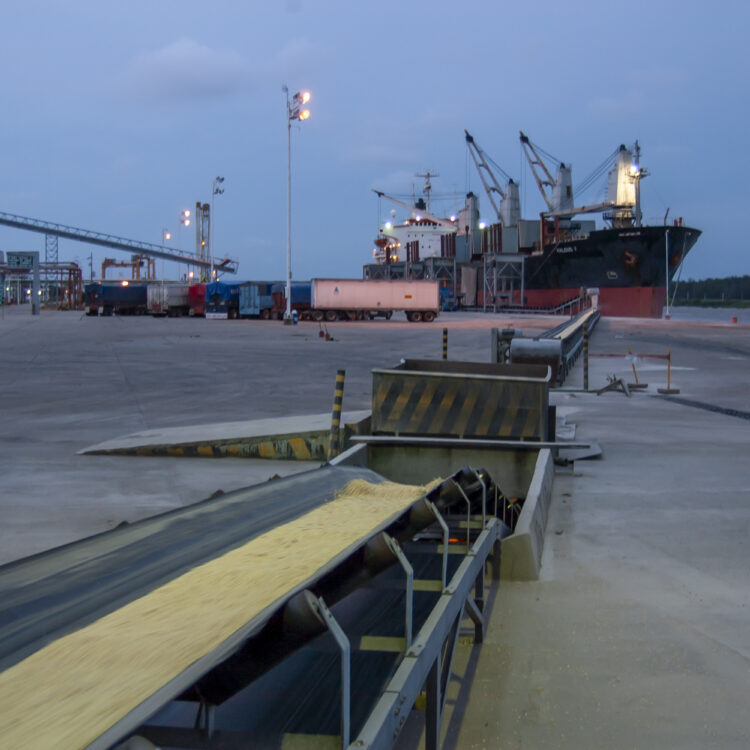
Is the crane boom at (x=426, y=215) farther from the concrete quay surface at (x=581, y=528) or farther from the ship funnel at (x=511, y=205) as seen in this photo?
the concrete quay surface at (x=581, y=528)

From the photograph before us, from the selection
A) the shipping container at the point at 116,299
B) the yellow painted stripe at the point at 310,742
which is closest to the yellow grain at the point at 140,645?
the yellow painted stripe at the point at 310,742

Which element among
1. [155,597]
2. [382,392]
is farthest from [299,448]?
[155,597]

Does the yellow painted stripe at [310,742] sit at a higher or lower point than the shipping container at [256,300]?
lower

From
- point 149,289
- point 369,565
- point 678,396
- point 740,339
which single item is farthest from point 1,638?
point 149,289

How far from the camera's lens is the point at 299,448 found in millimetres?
11297

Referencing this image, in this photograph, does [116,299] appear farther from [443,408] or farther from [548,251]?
[443,408]

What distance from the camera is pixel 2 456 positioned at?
448 inches

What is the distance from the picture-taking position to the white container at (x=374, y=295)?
220 ft

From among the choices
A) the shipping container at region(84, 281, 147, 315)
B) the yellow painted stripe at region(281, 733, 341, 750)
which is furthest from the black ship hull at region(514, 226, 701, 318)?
the yellow painted stripe at region(281, 733, 341, 750)

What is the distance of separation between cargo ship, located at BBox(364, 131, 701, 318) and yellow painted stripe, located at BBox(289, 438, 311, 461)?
194 ft

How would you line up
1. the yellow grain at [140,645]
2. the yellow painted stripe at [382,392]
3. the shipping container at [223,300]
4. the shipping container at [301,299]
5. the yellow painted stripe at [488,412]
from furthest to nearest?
the shipping container at [223,300], the shipping container at [301,299], the yellow painted stripe at [382,392], the yellow painted stripe at [488,412], the yellow grain at [140,645]

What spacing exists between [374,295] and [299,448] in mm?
57034

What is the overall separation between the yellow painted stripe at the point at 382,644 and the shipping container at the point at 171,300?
80.1 meters

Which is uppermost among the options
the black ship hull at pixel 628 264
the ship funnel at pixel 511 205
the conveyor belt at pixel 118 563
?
the ship funnel at pixel 511 205
